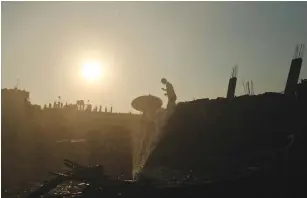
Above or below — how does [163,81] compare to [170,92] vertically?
above

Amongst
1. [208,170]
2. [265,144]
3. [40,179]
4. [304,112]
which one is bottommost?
[40,179]

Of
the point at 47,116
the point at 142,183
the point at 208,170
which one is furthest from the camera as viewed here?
the point at 47,116

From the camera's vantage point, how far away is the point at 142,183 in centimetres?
803

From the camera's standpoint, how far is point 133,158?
2725 centimetres

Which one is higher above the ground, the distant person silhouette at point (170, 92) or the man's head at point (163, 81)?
the man's head at point (163, 81)

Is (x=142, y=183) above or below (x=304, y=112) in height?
below

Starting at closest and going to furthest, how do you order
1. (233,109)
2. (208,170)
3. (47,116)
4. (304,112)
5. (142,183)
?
1. (142,183)
2. (304,112)
3. (208,170)
4. (233,109)
5. (47,116)

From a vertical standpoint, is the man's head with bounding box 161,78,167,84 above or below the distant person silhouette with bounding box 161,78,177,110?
above

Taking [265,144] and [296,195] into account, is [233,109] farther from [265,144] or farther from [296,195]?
[296,195]

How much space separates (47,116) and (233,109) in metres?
35.3

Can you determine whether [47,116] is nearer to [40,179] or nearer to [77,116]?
[77,116]

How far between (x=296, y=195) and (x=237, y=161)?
529 centimetres

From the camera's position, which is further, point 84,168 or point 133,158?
point 133,158

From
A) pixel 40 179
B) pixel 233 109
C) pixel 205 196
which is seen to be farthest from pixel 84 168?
pixel 40 179
